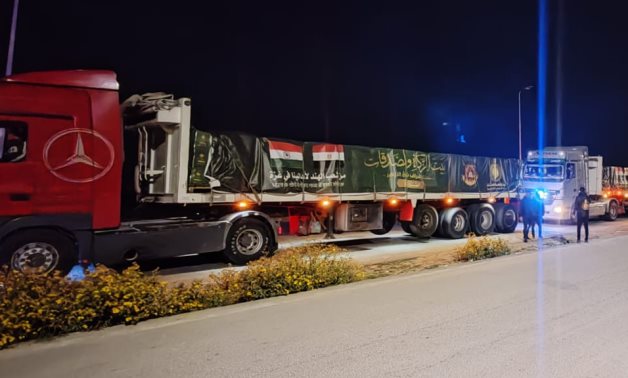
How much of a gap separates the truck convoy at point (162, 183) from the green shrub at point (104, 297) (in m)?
0.64

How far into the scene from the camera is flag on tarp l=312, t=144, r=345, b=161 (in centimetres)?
1142

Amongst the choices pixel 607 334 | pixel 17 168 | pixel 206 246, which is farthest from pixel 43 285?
pixel 607 334

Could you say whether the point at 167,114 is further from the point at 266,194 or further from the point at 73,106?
the point at 266,194

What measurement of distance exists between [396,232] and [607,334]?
11.9 meters

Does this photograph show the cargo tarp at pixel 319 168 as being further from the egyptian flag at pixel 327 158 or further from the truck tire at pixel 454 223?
the truck tire at pixel 454 223

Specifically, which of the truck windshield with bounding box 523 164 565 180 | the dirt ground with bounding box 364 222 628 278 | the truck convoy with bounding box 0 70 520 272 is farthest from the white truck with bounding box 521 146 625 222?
Result: the truck convoy with bounding box 0 70 520 272

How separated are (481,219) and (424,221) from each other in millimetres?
2606

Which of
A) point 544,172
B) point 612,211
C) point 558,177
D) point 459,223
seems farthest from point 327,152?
point 612,211

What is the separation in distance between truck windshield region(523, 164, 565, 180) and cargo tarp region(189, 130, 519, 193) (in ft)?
15.7

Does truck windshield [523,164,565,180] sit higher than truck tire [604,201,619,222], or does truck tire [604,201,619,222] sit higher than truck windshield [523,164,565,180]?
truck windshield [523,164,565,180]

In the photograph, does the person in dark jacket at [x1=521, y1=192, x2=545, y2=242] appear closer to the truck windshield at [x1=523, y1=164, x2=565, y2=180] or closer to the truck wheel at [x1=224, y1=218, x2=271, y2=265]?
the truck windshield at [x1=523, y1=164, x2=565, y2=180]

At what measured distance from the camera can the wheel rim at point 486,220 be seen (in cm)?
1581

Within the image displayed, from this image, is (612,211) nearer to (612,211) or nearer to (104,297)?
(612,211)

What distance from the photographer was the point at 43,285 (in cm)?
504
